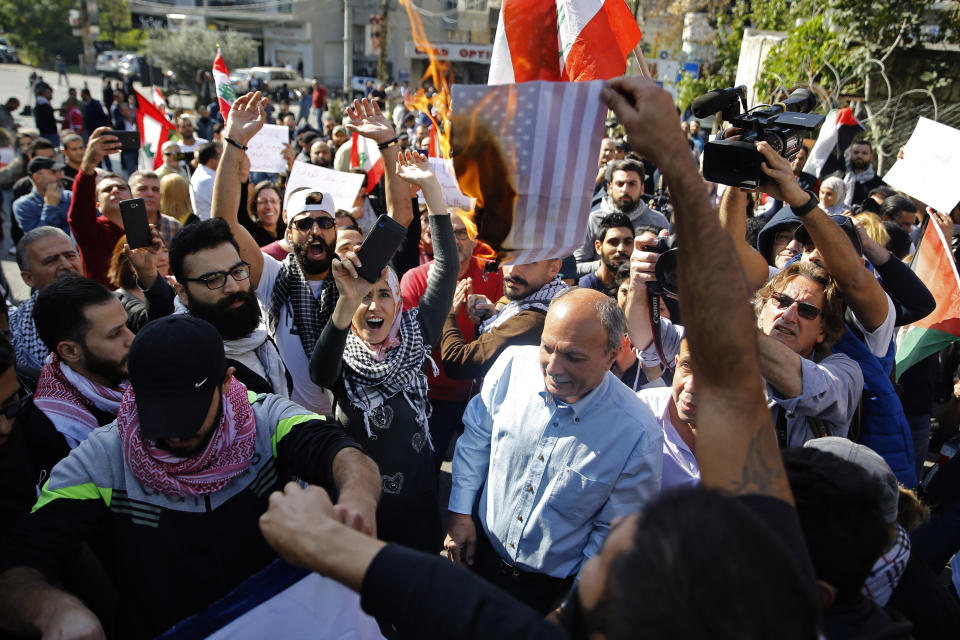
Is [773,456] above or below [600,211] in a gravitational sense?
above

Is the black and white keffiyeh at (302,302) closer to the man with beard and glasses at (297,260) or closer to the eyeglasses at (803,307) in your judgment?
the man with beard and glasses at (297,260)

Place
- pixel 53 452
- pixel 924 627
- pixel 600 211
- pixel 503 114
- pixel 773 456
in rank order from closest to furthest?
pixel 773 456, pixel 924 627, pixel 503 114, pixel 53 452, pixel 600 211

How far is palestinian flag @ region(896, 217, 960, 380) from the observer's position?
11.3 ft

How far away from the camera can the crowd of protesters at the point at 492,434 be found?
1.15 meters

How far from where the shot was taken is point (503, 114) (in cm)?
190

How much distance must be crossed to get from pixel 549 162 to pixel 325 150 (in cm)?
779

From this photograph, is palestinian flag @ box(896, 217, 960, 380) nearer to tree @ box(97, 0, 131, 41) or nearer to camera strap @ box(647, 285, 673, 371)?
camera strap @ box(647, 285, 673, 371)

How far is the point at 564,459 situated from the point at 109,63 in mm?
44980

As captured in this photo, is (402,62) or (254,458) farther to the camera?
(402,62)

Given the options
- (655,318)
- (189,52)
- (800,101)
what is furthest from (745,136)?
(189,52)

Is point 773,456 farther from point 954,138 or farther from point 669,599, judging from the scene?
point 954,138

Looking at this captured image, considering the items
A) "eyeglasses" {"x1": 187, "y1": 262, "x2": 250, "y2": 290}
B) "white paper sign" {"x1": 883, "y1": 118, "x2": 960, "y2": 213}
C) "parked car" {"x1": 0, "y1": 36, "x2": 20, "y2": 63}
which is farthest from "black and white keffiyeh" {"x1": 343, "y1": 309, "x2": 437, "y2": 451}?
"parked car" {"x1": 0, "y1": 36, "x2": 20, "y2": 63}


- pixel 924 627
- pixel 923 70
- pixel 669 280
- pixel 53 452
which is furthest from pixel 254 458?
pixel 923 70

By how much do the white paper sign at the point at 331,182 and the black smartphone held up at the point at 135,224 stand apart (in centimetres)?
192
